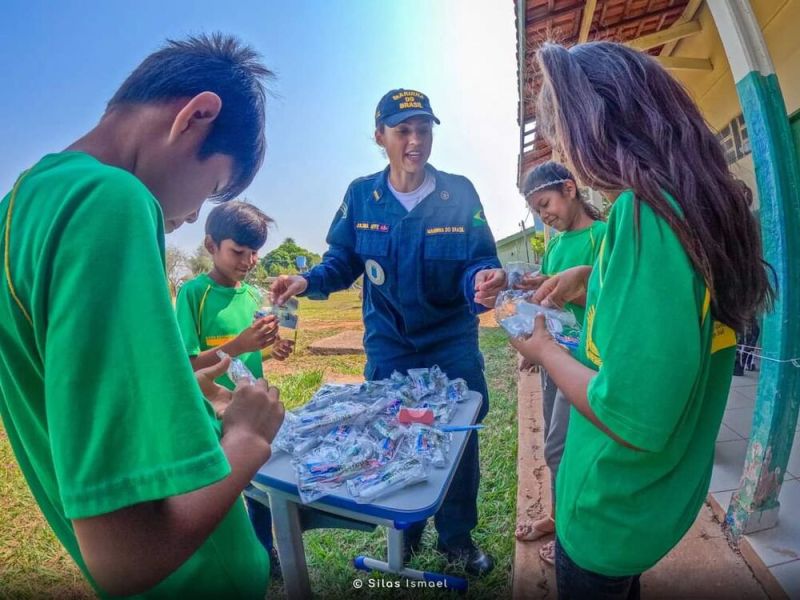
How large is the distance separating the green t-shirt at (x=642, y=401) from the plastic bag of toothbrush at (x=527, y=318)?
159 mm

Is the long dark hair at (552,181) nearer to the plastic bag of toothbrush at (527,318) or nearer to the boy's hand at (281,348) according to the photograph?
the plastic bag of toothbrush at (527,318)

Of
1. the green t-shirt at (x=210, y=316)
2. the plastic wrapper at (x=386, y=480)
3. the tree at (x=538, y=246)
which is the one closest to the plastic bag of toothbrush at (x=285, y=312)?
the green t-shirt at (x=210, y=316)

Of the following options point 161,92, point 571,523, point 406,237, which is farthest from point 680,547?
point 161,92

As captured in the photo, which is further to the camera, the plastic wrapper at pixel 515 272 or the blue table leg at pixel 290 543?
the plastic wrapper at pixel 515 272

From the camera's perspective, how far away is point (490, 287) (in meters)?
1.71

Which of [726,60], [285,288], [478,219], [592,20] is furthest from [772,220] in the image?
[726,60]

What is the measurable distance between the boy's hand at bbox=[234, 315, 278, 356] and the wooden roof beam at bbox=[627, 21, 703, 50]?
4.33m

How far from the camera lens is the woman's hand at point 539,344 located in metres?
1.09

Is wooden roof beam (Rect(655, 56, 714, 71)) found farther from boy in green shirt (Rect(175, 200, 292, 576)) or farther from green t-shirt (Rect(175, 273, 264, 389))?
green t-shirt (Rect(175, 273, 264, 389))

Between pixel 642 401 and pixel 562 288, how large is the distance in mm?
775

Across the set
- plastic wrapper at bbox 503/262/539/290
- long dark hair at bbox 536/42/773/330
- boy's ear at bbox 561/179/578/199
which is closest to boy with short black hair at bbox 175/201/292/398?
plastic wrapper at bbox 503/262/539/290

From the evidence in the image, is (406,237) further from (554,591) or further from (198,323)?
(554,591)

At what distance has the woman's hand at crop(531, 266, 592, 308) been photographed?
148 centimetres

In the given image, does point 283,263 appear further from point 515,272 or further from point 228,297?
point 515,272
